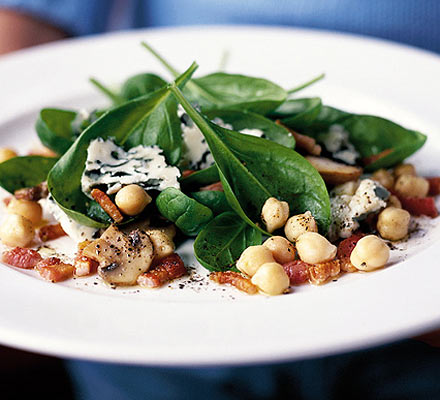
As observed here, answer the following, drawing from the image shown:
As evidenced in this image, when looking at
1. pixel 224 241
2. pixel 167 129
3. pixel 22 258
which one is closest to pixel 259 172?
pixel 224 241

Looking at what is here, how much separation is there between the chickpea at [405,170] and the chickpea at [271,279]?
0.89 m

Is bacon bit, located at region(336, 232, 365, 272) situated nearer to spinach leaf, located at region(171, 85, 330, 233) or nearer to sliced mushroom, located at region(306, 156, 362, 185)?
spinach leaf, located at region(171, 85, 330, 233)

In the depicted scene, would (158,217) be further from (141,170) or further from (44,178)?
(44,178)

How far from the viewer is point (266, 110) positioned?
99.5 inches

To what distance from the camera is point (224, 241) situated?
7.22 feet

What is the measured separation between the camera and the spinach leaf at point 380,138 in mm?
2590

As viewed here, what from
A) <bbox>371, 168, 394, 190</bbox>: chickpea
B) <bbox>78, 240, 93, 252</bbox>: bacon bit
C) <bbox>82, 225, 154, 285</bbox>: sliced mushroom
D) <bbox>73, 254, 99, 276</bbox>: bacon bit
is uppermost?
<bbox>371, 168, 394, 190</bbox>: chickpea

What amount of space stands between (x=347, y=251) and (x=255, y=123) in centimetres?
64

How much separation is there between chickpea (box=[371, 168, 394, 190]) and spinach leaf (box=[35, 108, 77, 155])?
1.26 meters

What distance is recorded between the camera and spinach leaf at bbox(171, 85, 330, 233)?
2.25m

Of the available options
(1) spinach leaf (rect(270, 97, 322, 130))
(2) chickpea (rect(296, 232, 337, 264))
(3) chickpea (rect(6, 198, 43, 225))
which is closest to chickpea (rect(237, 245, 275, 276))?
(2) chickpea (rect(296, 232, 337, 264))

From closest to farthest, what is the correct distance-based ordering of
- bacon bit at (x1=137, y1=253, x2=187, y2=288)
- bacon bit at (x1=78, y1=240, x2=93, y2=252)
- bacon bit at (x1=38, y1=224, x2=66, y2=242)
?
bacon bit at (x1=137, y1=253, x2=187, y2=288) → bacon bit at (x1=78, y1=240, x2=93, y2=252) → bacon bit at (x1=38, y1=224, x2=66, y2=242)

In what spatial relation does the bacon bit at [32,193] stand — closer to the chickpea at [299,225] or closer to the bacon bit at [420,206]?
the chickpea at [299,225]

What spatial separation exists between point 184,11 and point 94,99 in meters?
1.60
